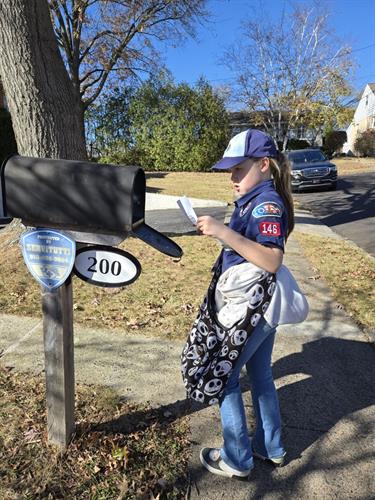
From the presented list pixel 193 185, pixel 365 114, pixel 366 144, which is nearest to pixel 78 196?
pixel 193 185

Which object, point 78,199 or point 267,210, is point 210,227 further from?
point 78,199

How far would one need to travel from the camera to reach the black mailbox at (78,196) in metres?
1.77

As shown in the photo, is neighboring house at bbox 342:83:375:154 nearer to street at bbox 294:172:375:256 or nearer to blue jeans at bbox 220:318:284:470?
street at bbox 294:172:375:256

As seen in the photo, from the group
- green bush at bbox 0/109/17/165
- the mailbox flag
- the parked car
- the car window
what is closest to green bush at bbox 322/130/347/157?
the car window

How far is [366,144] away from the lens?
131 feet

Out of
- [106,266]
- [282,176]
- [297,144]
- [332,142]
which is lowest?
[297,144]

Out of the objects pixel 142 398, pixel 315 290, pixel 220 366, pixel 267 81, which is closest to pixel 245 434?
pixel 220 366

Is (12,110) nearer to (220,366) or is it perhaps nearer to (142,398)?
(142,398)

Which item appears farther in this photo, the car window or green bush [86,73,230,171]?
green bush [86,73,230,171]

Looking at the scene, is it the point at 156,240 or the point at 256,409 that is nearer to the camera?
the point at 156,240

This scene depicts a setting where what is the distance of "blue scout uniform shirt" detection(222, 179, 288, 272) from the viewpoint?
1783mm

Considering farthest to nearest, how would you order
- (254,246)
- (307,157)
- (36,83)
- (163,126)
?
1. (163,126)
2. (307,157)
3. (36,83)
4. (254,246)

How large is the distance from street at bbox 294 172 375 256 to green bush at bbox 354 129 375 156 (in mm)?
22913

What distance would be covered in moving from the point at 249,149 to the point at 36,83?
405cm
